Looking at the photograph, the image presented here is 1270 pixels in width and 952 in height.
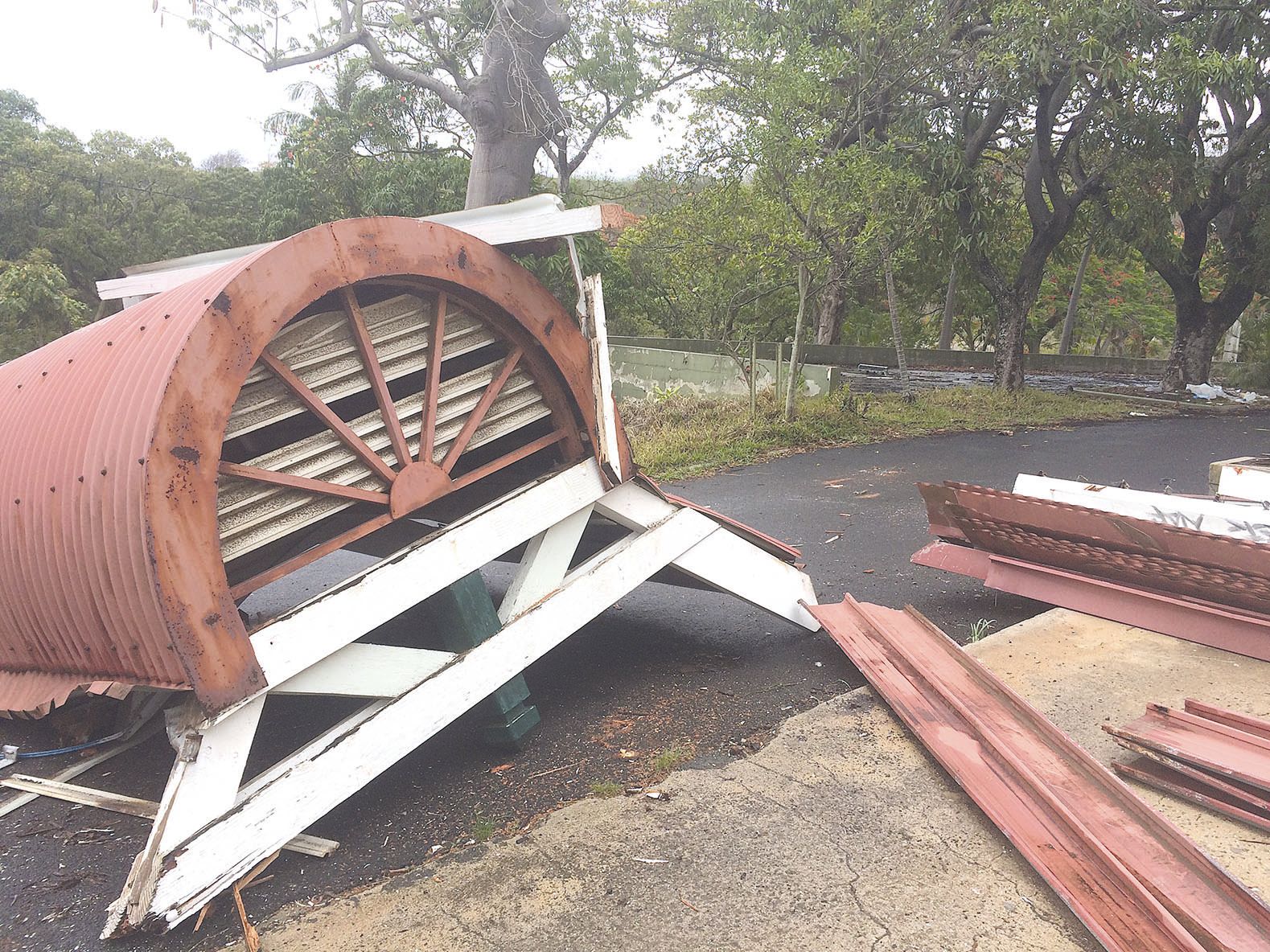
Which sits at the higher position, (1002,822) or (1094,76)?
(1094,76)

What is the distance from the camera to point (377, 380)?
11.4 feet

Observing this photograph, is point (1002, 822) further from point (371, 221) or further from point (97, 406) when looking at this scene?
point (97, 406)

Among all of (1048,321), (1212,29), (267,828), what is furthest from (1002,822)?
(1048,321)

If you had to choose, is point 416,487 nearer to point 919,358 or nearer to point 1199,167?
point 1199,167

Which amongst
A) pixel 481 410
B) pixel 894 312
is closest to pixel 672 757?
pixel 481 410

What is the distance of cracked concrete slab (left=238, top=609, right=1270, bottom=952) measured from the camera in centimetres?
260

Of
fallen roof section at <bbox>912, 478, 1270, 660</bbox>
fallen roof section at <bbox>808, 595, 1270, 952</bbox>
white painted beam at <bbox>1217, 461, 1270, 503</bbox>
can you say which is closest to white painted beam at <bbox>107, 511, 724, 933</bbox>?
fallen roof section at <bbox>808, 595, 1270, 952</bbox>

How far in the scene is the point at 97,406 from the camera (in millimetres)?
2836

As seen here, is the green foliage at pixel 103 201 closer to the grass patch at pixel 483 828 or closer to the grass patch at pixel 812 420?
the grass patch at pixel 812 420

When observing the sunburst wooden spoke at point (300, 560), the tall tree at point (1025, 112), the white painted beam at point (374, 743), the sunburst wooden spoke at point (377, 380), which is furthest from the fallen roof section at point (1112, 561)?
the tall tree at point (1025, 112)

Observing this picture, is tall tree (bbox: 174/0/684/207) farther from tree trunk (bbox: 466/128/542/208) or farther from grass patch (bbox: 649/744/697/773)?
grass patch (bbox: 649/744/697/773)

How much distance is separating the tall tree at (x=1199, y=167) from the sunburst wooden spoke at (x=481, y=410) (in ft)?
39.1

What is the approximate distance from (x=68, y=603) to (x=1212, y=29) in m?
17.1

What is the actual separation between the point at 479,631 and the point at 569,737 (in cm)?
75
